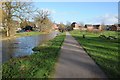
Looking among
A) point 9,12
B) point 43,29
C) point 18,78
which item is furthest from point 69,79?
point 43,29

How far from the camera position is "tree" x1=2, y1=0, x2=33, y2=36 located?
49.4 metres

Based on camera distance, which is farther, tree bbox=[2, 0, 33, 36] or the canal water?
tree bbox=[2, 0, 33, 36]

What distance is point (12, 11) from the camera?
50719 mm

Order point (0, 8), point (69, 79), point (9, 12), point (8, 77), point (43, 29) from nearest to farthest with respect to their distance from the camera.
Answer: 1. point (69, 79)
2. point (8, 77)
3. point (0, 8)
4. point (9, 12)
5. point (43, 29)

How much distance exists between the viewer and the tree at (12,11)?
49.4 meters

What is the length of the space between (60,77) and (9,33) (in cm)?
4272

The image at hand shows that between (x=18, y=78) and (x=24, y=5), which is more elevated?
(x=24, y=5)

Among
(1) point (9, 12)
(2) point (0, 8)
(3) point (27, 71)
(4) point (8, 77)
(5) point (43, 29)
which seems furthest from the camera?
(5) point (43, 29)

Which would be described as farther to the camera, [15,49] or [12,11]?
[12,11]

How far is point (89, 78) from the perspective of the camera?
32.7 feet

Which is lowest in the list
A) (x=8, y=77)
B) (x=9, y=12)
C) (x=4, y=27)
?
(x=8, y=77)

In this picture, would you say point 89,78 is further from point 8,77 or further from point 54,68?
point 8,77

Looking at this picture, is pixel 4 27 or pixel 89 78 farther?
pixel 4 27

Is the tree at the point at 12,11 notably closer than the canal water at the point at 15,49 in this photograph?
No
